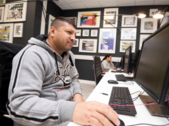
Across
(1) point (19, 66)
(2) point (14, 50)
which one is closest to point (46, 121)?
(1) point (19, 66)

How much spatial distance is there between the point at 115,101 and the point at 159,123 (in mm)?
227

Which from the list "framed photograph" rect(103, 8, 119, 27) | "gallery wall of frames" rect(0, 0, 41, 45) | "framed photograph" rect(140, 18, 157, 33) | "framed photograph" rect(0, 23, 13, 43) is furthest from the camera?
"framed photograph" rect(103, 8, 119, 27)

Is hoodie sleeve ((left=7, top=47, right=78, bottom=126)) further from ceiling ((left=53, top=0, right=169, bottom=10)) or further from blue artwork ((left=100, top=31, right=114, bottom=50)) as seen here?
ceiling ((left=53, top=0, right=169, bottom=10))

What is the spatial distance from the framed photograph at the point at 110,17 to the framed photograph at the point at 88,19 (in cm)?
28

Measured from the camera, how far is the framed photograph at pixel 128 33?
12.8 feet

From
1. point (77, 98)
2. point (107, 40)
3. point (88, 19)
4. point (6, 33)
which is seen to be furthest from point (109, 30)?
point (77, 98)

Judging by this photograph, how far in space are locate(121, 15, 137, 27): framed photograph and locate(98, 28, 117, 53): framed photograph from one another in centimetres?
44

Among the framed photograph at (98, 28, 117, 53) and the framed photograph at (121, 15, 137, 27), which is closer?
the framed photograph at (121, 15, 137, 27)

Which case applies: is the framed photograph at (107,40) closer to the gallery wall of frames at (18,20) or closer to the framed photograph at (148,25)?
the framed photograph at (148,25)

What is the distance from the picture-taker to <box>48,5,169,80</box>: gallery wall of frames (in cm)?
381

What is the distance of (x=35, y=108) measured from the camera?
0.46 m

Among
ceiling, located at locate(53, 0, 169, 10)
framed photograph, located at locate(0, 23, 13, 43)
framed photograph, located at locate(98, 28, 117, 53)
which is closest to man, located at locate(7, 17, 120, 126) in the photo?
framed photograph, located at locate(0, 23, 13, 43)

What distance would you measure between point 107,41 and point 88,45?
785 mm

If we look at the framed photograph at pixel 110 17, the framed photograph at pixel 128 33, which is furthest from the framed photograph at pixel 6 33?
the framed photograph at pixel 128 33
